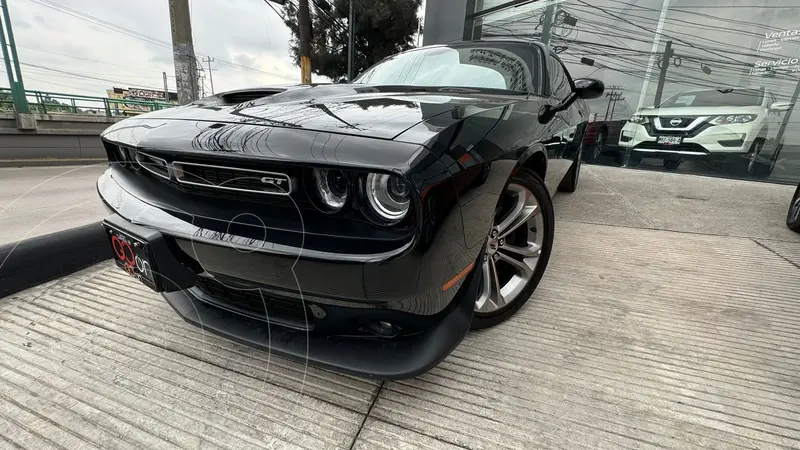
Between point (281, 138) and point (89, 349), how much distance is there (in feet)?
4.32

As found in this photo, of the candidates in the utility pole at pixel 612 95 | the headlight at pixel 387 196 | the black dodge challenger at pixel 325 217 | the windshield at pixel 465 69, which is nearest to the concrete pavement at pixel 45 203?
the black dodge challenger at pixel 325 217

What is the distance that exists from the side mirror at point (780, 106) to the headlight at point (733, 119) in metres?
0.36

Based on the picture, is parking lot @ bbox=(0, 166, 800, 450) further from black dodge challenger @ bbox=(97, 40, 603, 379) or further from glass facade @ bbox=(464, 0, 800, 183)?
glass facade @ bbox=(464, 0, 800, 183)

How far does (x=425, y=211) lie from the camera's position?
91cm

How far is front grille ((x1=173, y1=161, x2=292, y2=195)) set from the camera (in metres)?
1.05

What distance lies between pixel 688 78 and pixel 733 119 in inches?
46.0

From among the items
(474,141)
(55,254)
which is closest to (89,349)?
(55,254)

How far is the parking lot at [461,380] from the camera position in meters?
1.15

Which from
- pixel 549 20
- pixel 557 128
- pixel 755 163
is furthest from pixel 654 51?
pixel 557 128

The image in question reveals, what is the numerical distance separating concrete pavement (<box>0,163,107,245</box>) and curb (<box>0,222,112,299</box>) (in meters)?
0.13

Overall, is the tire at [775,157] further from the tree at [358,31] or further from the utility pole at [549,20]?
the tree at [358,31]

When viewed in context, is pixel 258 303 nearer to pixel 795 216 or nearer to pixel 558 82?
pixel 558 82

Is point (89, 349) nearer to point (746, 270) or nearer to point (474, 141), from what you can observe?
point (474, 141)

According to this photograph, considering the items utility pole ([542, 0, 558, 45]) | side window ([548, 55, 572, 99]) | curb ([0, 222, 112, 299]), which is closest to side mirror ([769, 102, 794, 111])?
utility pole ([542, 0, 558, 45])
